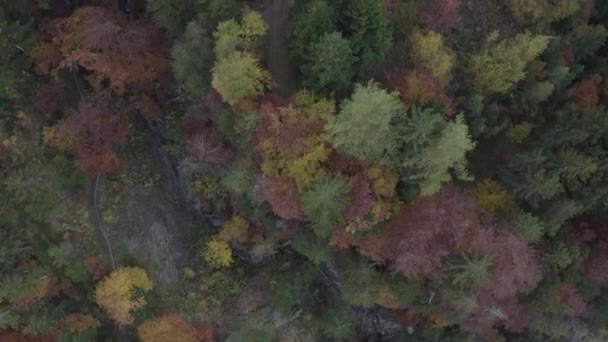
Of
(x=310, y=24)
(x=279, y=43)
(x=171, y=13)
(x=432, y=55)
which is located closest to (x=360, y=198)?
A: (x=310, y=24)

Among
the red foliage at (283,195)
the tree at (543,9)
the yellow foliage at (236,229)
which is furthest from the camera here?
the yellow foliage at (236,229)

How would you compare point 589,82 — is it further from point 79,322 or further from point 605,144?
point 79,322

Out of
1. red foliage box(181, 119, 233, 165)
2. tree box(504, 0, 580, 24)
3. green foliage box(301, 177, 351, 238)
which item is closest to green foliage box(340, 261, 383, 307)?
green foliage box(301, 177, 351, 238)

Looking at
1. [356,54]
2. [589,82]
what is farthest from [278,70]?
[589,82]

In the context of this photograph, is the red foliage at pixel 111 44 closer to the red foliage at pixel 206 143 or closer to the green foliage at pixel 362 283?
the red foliage at pixel 206 143

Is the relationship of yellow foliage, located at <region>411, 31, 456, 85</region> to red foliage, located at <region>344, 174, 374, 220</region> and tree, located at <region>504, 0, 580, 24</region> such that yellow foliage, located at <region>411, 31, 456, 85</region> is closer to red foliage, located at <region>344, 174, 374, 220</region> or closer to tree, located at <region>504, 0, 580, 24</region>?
tree, located at <region>504, 0, 580, 24</region>

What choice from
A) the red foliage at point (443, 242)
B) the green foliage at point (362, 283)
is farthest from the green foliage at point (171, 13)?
the green foliage at point (362, 283)
